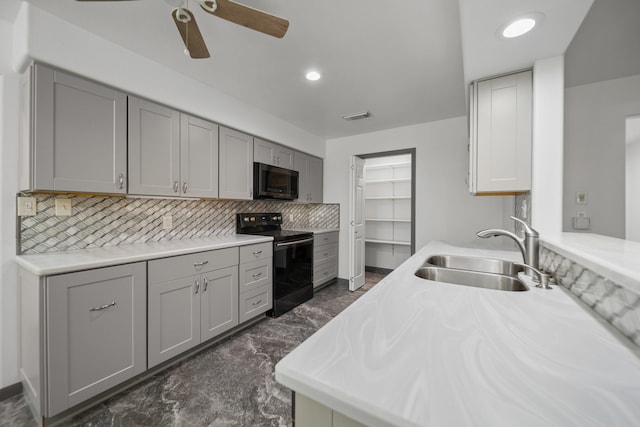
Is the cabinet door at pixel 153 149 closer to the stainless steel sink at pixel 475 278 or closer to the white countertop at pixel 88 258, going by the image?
the white countertop at pixel 88 258

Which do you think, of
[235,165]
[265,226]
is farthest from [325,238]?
[235,165]

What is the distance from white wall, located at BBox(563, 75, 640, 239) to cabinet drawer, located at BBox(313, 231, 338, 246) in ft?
8.99

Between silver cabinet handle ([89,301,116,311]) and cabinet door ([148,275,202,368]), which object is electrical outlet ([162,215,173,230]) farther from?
silver cabinet handle ([89,301,116,311])

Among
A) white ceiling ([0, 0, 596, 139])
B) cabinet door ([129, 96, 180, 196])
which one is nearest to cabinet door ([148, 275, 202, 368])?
cabinet door ([129, 96, 180, 196])

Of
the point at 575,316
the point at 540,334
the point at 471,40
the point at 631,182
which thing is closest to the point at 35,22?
the point at 471,40

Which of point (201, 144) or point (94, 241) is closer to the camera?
point (94, 241)

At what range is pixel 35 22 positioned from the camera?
1520mm

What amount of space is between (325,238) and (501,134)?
2557 mm

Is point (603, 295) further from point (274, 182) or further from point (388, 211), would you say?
point (388, 211)

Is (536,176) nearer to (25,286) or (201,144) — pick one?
(201,144)

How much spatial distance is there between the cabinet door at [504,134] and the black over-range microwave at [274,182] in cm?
216

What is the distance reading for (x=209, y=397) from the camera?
5.43 ft

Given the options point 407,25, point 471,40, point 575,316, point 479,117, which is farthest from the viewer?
point 479,117

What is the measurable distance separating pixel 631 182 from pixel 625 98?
0.75 meters
